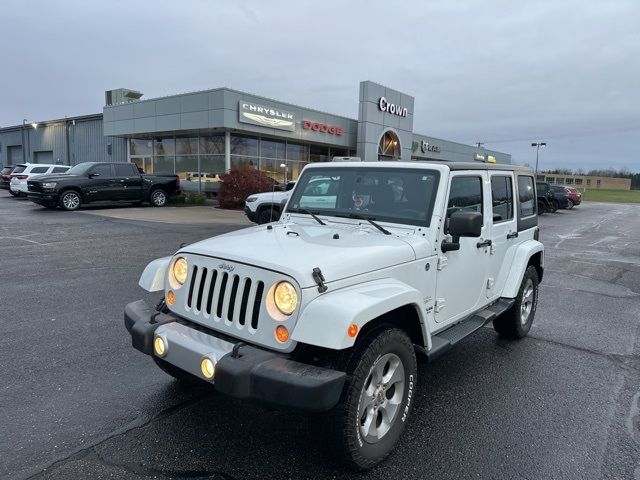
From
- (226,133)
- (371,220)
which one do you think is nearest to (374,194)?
(371,220)

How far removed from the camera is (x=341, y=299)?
2.59m

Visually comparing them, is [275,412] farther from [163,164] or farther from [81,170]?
[163,164]

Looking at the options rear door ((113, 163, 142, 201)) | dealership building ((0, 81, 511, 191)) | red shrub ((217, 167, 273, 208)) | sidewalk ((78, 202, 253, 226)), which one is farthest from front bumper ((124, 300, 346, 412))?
dealership building ((0, 81, 511, 191))

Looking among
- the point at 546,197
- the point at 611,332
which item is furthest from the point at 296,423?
the point at 546,197

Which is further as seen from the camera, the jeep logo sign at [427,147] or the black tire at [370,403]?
the jeep logo sign at [427,147]

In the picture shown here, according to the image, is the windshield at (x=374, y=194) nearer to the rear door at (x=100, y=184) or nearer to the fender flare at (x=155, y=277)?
the fender flare at (x=155, y=277)

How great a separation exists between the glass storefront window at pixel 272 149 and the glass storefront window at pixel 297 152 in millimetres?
603

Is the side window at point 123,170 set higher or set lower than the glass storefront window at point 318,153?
lower

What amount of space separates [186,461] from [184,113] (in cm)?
2227

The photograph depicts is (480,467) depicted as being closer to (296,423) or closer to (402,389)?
(402,389)

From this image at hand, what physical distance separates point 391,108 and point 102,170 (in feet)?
60.4

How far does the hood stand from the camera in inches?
108

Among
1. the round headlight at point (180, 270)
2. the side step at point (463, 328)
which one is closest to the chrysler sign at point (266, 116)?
the side step at point (463, 328)

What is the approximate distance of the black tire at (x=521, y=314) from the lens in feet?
16.6
